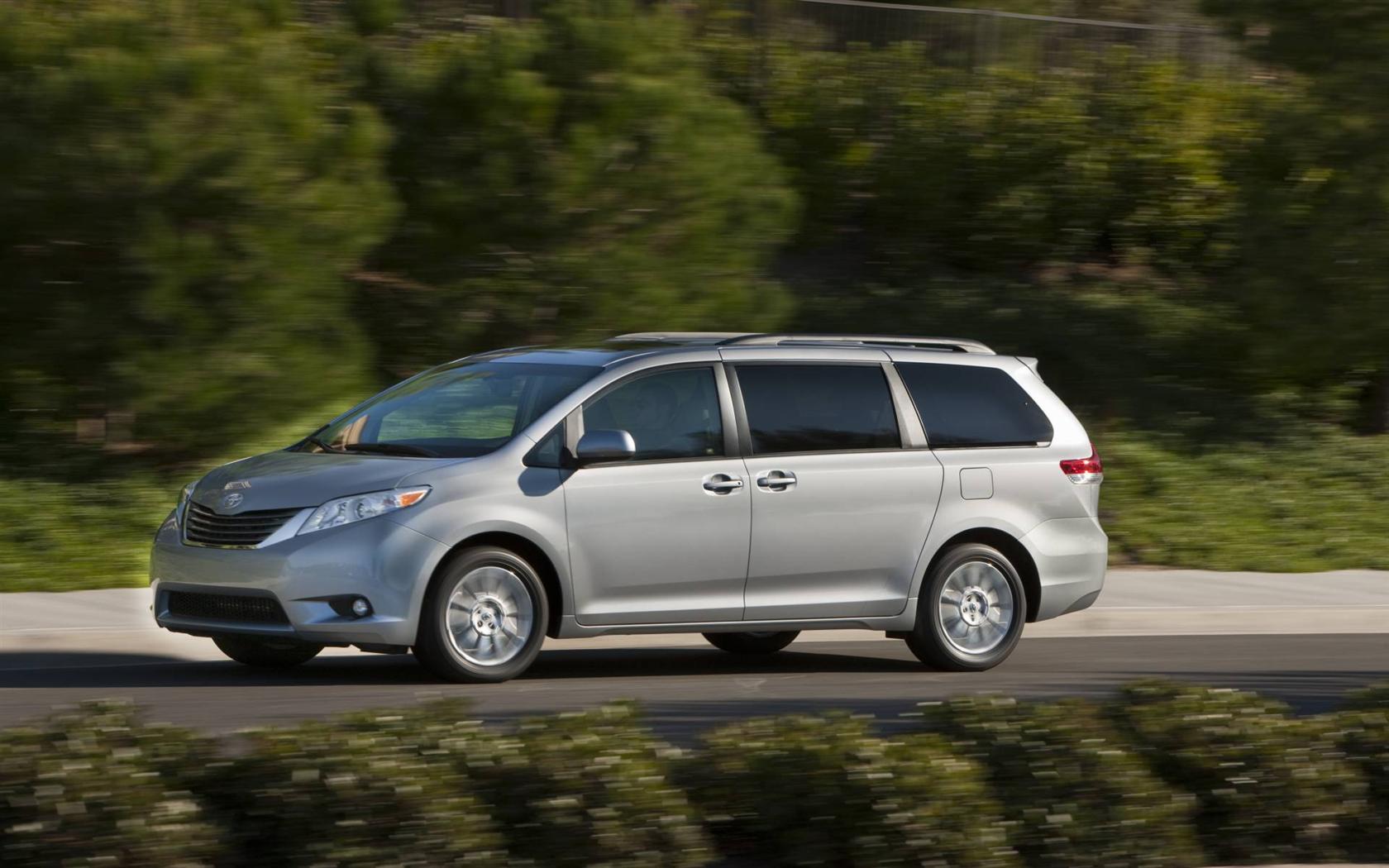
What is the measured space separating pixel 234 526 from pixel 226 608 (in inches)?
15.7

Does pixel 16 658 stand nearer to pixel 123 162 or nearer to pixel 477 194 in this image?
pixel 123 162

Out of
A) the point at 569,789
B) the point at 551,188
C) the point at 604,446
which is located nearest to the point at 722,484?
the point at 604,446

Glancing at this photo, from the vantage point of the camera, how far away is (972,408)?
11.2m

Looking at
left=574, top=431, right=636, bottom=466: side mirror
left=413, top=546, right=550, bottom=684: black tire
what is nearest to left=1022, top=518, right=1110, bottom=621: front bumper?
left=574, top=431, right=636, bottom=466: side mirror

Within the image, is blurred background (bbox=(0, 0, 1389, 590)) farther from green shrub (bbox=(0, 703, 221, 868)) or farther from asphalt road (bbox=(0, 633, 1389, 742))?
green shrub (bbox=(0, 703, 221, 868))

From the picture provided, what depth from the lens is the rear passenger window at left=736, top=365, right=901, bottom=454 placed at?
10.6 m

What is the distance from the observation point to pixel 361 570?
370 inches

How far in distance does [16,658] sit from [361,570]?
259 cm

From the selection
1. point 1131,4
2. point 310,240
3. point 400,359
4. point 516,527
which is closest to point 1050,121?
point 1131,4

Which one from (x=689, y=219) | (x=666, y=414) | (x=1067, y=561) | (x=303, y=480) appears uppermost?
(x=689, y=219)

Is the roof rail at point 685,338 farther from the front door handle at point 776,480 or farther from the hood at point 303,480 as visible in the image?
the hood at point 303,480

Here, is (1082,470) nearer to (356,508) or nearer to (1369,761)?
(356,508)

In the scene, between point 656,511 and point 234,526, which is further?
point 656,511

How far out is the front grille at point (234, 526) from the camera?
31.3ft
